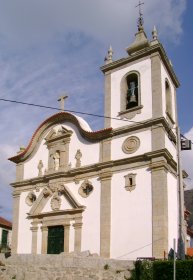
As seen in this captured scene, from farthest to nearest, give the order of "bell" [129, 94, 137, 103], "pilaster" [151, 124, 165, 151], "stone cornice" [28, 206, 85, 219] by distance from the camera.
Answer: "bell" [129, 94, 137, 103], "stone cornice" [28, 206, 85, 219], "pilaster" [151, 124, 165, 151]

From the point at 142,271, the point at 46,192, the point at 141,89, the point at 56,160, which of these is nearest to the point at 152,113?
the point at 141,89

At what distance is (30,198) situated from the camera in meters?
23.8

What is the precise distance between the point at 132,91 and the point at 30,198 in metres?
8.79

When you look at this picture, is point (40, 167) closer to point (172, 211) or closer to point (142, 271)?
point (172, 211)

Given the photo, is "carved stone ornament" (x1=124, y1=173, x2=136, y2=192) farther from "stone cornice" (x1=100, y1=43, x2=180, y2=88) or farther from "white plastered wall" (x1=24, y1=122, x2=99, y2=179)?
"stone cornice" (x1=100, y1=43, x2=180, y2=88)

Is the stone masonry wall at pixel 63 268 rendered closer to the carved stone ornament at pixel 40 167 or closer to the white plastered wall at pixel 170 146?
the carved stone ornament at pixel 40 167

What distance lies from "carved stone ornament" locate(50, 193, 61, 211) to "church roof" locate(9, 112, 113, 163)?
3.68m

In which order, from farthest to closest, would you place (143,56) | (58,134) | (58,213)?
(58,134) → (143,56) → (58,213)

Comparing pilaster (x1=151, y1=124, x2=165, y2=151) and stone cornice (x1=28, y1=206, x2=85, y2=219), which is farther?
stone cornice (x1=28, y1=206, x2=85, y2=219)

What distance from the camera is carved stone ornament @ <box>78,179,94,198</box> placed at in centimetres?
2084

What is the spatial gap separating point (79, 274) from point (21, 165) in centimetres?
1056

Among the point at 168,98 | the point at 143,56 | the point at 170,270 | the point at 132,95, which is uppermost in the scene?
the point at 143,56

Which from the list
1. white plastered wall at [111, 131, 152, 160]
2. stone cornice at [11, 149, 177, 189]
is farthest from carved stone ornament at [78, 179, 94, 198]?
white plastered wall at [111, 131, 152, 160]

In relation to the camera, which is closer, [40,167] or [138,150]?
[138,150]
